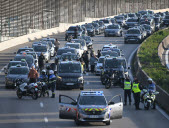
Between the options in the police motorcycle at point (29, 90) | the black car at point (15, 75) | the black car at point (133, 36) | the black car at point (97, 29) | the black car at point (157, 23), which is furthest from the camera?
the black car at point (157, 23)

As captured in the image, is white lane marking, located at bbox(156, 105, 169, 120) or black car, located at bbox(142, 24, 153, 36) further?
black car, located at bbox(142, 24, 153, 36)

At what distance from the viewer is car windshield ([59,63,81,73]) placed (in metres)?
35.7

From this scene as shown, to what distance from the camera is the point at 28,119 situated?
2388cm

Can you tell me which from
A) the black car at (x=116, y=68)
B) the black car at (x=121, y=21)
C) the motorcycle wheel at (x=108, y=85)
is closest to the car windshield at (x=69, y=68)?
the motorcycle wheel at (x=108, y=85)

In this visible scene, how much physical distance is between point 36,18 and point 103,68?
5053 centimetres

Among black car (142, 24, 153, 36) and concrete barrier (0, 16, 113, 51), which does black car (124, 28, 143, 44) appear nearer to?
black car (142, 24, 153, 36)

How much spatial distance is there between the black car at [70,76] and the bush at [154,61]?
4244 millimetres

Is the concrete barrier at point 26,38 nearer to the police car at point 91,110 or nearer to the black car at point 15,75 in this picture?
the black car at point 15,75

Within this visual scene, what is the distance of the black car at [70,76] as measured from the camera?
3456cm

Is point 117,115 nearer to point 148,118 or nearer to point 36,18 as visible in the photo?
point 148,118

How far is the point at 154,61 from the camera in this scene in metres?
48.5

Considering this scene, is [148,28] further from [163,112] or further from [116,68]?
[163,112]

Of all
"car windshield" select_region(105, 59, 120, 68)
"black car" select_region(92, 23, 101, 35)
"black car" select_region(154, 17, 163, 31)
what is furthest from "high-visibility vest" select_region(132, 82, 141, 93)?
"black car" select_region(154, 17, 163, 31)

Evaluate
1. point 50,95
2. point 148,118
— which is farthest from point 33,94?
point 148,118
